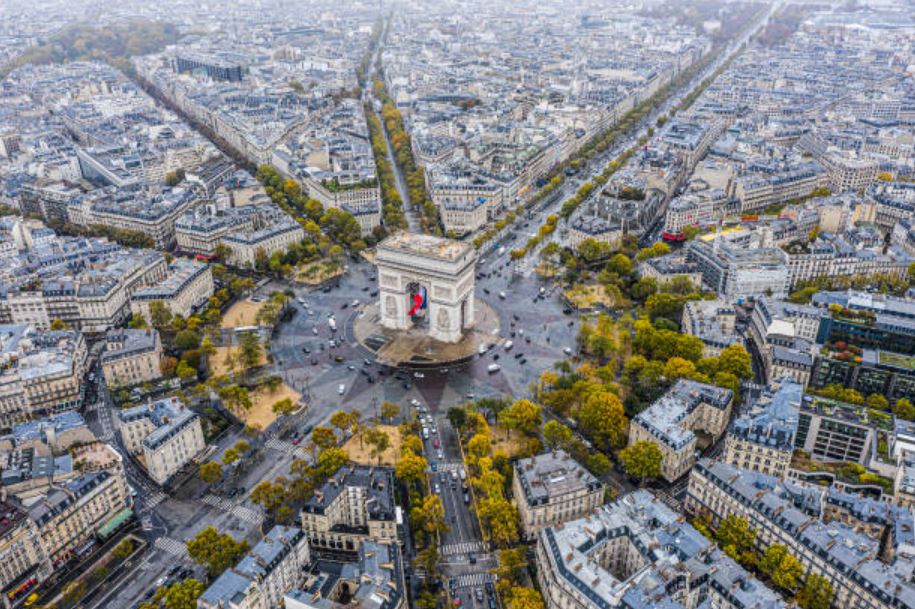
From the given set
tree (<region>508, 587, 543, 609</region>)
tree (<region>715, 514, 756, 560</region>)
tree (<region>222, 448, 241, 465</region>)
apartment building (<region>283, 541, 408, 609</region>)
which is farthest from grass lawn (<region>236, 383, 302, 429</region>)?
tree (<region>715, 514, 756, 560</region>)

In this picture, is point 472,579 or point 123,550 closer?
point 472,579

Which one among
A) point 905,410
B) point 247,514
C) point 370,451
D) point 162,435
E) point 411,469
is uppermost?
point 162,435

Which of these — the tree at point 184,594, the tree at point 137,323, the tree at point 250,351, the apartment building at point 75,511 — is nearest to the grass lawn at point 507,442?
the tree at point 184,594

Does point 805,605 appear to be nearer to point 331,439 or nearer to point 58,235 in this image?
point 331,439

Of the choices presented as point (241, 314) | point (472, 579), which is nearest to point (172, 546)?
point (472, 579)

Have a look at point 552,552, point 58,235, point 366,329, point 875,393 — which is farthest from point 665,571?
point 58,235

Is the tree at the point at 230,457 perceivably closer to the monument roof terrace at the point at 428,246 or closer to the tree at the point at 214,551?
the tree at the point at 214,551

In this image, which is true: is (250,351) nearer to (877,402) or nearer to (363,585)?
(363,585)
